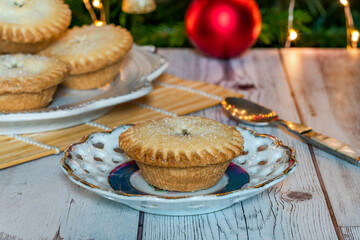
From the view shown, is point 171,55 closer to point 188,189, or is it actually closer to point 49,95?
point 49,95

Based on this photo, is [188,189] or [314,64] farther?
[314,64]

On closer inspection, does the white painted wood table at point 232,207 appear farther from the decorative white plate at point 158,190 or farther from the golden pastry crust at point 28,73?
the golden pastry crust at point 28,73

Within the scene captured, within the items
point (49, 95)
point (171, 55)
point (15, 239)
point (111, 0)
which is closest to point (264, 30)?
point (171, 55)

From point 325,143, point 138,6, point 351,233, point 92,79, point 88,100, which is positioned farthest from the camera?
point 138,6

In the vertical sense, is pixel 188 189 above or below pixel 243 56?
above

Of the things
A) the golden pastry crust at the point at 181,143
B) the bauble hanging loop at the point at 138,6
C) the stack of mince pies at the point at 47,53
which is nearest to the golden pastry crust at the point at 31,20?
the stack of mince pies at the point at 47,53

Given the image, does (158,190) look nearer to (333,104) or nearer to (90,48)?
(90,48)

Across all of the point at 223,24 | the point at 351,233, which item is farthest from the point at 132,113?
the point at 351,233
